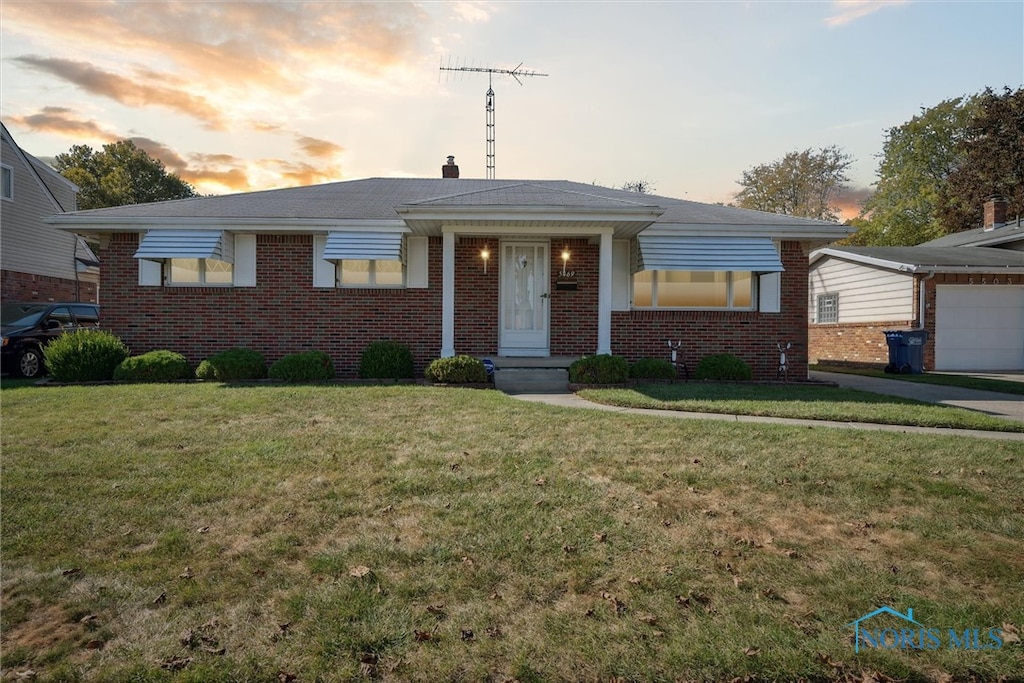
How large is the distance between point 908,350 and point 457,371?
12514 mm

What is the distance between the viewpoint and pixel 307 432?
5.96 m

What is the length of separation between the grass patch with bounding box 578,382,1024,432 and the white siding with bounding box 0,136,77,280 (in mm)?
20540

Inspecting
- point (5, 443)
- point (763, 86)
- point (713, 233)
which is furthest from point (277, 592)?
point (763, 86)

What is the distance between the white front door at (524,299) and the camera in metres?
11.6

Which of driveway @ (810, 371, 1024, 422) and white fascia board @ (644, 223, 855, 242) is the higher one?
white fascia board @ (644, 223, 855, 242)

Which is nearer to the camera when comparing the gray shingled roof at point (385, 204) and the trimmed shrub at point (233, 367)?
the trimmed shrub at point (233, 367)

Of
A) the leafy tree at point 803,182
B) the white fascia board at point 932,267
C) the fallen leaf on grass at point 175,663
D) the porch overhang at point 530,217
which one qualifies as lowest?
the fallen leaf on grass at point 175,663

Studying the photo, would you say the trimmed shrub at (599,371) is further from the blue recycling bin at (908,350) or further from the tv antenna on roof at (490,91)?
the tv antenna on roof at (490,91)

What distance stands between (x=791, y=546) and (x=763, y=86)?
9.97 meters

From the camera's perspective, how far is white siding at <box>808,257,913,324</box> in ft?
52.3

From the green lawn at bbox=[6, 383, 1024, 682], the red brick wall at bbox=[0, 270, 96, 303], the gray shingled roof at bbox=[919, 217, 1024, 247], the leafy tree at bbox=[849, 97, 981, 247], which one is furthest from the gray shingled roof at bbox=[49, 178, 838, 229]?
the leafy tree at bbox=[849, 97, 981, 247]

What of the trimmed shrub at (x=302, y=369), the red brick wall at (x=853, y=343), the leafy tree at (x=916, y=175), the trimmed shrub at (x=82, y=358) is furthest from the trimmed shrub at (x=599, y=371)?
the leafy tree at (x=916, y=175)

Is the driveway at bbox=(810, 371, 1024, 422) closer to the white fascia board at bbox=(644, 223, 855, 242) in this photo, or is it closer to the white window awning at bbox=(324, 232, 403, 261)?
the white fascia board at bbox=(644, 223, 855, 242)

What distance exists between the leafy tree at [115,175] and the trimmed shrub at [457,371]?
137 ft
